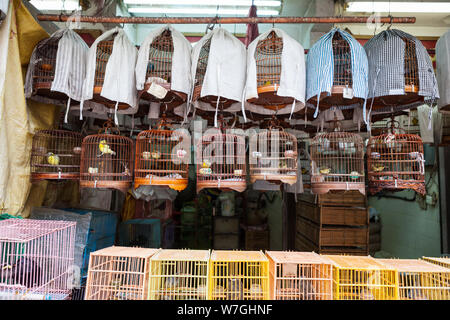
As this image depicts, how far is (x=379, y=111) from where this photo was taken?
392cm

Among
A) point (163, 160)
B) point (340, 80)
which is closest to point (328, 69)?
point (340, 80)

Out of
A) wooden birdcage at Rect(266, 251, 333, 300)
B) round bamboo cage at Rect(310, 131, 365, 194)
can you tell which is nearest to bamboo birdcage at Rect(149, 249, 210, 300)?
wooden birdcage at Rect(266, 251, 333, 300)

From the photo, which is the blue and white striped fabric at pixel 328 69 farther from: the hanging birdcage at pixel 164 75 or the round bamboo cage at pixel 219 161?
the hanging birdcage at pixel 164 75

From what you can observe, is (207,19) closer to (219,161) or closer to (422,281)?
(219,161)

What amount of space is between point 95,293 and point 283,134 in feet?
9.56

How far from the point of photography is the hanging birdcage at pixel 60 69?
3.32m

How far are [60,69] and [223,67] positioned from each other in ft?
6.18

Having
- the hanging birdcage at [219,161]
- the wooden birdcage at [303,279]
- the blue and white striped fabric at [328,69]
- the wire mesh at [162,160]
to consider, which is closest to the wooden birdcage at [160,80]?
the wire mesh at [162,160]

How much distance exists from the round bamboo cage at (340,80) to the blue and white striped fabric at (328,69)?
7cm

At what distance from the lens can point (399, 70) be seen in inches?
128

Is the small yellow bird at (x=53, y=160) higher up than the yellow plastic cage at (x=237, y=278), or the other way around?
the small yellow bird at (x=53, y=160)
